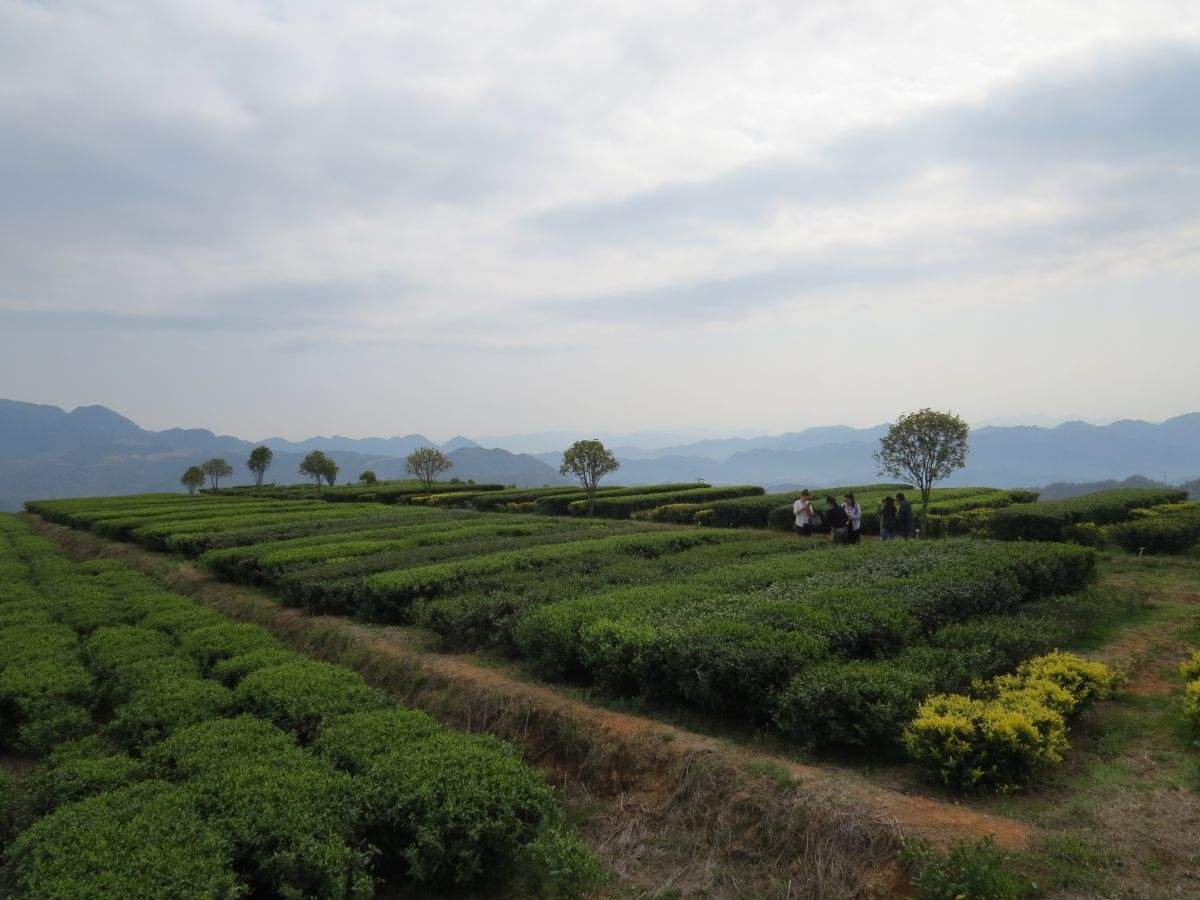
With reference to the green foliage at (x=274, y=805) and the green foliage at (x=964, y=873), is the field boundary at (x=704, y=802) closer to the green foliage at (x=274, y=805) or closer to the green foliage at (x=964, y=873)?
the green foliage at (x=964, y=873)

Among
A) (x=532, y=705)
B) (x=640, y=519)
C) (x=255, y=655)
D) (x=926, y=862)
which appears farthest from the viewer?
(x=640, y=519)

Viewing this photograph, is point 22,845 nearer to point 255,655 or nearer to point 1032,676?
point 255,655

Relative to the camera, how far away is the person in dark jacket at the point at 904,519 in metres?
15.7

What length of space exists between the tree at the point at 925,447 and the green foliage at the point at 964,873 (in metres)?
13.0

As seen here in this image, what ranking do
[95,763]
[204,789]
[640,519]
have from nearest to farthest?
1. [204,789]
2. [95,763]
3. [640,519]

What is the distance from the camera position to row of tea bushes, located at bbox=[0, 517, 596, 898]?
4.76 metres

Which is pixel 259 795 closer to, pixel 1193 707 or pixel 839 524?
pixel 1193 707

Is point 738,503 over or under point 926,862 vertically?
over

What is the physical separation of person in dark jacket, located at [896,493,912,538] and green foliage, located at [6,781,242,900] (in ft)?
46.9

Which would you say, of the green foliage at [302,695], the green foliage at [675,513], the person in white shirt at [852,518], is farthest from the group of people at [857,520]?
the green foliage at [302,695]

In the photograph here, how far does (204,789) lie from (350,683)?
2417mm

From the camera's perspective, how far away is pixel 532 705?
773 centimetres

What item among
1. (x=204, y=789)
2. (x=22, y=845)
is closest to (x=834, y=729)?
(x=204, y=789)

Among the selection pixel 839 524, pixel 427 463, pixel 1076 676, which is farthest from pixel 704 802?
pixel 427 463
